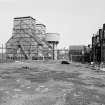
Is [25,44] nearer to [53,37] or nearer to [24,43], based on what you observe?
[24,43]

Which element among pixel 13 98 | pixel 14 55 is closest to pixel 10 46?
pixel 14 55

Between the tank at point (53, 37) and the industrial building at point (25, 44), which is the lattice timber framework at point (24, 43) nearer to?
the industrial building at point (25, 44)

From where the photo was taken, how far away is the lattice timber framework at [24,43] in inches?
2326

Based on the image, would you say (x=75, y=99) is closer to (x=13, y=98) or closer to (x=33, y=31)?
(x=13, y=98)

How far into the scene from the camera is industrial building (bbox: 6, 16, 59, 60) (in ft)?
194

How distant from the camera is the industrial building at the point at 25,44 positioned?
59.1m

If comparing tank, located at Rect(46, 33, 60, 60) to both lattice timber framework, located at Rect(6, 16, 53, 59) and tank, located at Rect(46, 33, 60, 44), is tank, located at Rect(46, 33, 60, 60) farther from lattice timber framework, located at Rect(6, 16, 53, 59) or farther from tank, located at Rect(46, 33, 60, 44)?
lattice timber framework, located at Rect(6, 16, 53, 59)

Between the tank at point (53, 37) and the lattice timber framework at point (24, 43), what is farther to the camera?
the tank at point (53, 37)

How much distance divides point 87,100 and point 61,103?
64.1 inches

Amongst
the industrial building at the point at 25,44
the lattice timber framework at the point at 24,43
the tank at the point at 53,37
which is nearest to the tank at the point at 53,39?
the tank at the point at 53,37

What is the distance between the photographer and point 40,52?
198ft

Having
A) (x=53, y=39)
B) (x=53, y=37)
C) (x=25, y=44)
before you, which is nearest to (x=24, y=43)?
(x=25, y=44)

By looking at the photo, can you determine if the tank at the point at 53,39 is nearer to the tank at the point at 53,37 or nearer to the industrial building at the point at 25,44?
the tank at the point at 53,37

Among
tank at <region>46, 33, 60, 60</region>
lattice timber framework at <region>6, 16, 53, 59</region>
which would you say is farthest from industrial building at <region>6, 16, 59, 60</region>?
tank at <region>46, 33, 60, 60</region>
